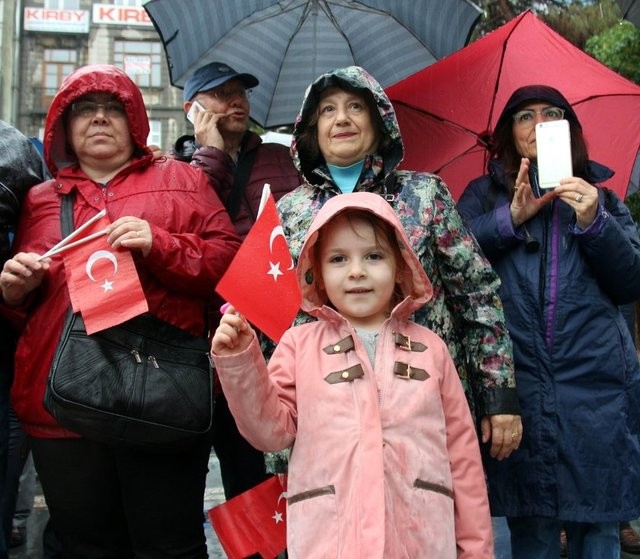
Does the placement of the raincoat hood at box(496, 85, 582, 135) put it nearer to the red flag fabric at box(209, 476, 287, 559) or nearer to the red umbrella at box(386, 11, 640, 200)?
the red umbrella at box(386, 11, 640, 200)

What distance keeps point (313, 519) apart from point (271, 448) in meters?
0.23

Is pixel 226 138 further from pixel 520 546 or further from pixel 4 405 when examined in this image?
pixel 520 546

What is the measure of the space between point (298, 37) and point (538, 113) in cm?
150

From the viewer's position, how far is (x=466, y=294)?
109 inches

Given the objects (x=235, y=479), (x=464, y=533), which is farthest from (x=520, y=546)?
(x=235, y=479)

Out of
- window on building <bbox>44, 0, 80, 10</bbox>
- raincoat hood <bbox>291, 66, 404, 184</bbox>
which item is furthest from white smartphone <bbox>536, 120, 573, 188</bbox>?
window on building <bbox>44, 0, 80, 10</bbox>

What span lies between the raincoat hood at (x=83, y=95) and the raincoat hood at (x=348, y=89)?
574mm

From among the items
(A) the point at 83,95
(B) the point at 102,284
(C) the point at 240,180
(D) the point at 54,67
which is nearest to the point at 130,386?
(B) the point at 102,284

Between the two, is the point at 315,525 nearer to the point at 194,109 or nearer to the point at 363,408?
the point at 363,408

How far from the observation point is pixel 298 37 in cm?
414

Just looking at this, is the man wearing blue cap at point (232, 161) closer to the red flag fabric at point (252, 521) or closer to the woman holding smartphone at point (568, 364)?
the red flag fabric at point (252, 521)

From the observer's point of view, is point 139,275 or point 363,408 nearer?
point 363,408

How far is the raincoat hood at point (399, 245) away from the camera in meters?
2.36

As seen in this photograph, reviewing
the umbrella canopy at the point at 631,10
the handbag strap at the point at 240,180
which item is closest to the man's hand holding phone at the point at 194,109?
the handbag strap at the point at 240,180
